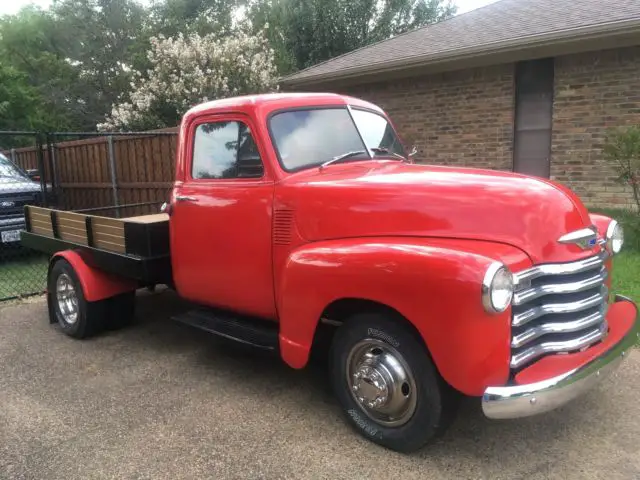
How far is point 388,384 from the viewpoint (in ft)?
9.77

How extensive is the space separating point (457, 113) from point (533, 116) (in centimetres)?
135

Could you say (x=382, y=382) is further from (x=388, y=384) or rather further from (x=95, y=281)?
(x=95, y=281)

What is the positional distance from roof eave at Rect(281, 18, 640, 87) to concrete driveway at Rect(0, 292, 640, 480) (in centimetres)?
540

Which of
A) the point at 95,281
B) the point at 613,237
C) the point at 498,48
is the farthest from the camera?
the point at 498,48

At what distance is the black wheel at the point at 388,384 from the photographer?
9.39ft

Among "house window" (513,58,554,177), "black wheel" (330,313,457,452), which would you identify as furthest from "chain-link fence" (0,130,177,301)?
"house window" (513,58,554,177)

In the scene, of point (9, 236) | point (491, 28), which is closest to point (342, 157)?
point (9, 236)

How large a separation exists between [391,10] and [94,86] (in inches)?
651

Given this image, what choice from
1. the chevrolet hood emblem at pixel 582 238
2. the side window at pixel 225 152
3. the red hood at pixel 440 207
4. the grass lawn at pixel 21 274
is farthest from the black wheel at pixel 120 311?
the chevrolet hood emblem at pixel 582 238

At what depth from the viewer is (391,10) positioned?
23.1 metres

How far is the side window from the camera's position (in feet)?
12.6

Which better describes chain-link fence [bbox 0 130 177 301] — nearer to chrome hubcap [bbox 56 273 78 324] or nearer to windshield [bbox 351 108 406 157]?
chrome hubcap [bbox 56 273 78 324]

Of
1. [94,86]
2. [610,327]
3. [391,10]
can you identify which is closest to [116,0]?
[94,86]

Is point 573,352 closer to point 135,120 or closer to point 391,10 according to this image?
point 135,120
